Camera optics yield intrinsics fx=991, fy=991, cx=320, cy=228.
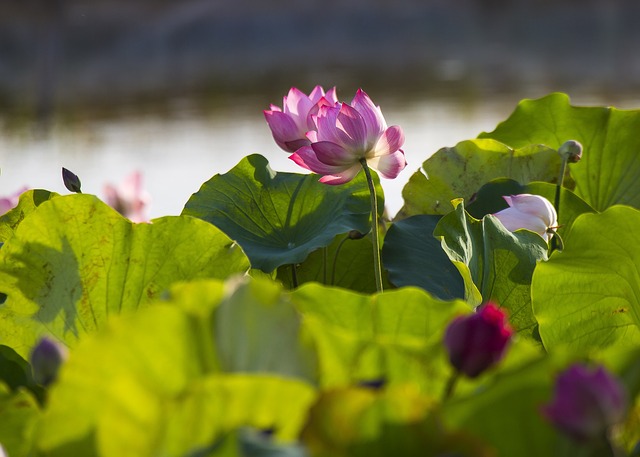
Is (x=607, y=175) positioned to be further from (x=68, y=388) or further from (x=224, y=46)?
(x=224, y=46)

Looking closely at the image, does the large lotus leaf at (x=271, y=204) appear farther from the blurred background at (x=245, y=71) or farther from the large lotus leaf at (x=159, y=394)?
the blurred background at (x=245, y=71)

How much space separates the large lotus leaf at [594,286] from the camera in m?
0.45

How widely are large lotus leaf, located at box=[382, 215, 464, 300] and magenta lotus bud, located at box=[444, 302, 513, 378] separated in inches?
10.9

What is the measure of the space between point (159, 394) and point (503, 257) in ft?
0.99

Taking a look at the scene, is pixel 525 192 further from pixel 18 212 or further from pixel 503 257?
pixel 18 212

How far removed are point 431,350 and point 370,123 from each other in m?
0.28

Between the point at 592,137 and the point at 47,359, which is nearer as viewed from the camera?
the point at 47,359

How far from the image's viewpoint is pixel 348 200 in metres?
0.58

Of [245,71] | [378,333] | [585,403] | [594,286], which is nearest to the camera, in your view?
[585,403]

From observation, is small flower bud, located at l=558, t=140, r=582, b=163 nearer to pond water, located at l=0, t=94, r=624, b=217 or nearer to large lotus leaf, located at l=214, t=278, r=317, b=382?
large lotus leaf, located at l=214, t=278, r=317, b=382

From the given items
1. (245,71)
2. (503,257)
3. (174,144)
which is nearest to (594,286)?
(503,257)

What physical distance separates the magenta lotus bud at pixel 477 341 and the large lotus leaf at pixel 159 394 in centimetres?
4

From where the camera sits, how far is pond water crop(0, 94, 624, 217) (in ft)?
8.92

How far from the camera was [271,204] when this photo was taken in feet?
2.04
